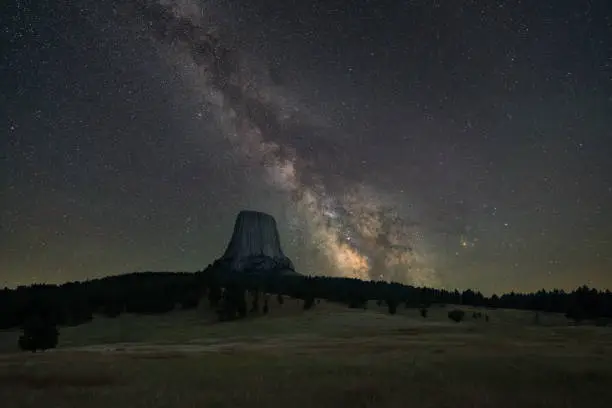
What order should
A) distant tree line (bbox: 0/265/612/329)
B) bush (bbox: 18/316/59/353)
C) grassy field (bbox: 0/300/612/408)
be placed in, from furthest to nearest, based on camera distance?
distant tree line (bbox: 0/265/612/329) → bush (bbox: 18/316/59/353) → grassy field (bbox: 0/300/612/408)

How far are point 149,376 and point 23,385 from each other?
686 cm

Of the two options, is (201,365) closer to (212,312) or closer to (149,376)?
(149,376)

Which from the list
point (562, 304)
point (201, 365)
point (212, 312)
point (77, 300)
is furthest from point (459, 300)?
point (201, 365)

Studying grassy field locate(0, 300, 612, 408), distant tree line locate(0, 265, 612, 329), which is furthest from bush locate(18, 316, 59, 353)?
distant tree line locate(0, 265, 612, 329)

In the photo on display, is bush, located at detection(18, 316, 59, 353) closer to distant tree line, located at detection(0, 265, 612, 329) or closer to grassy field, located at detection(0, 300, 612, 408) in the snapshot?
grassy field, located at detection(0, 300, 612, 408)

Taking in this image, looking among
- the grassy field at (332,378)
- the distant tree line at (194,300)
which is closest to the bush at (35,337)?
the grassy field at (332,378)

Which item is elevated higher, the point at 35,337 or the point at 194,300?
the point at 194,300

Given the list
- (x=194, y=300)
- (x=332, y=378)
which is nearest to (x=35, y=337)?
(x=332, y=378)

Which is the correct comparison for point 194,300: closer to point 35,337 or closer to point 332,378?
point 35,337

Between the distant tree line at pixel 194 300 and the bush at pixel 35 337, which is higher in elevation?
the distant tree line at pixel 194 300

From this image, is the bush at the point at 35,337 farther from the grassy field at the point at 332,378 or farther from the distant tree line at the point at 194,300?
the distant tree line at the point at 194,300

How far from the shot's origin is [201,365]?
3634 centimetres

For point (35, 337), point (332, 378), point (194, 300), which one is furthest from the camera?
point (194, 300)

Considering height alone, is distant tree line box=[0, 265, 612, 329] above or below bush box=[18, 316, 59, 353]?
above
